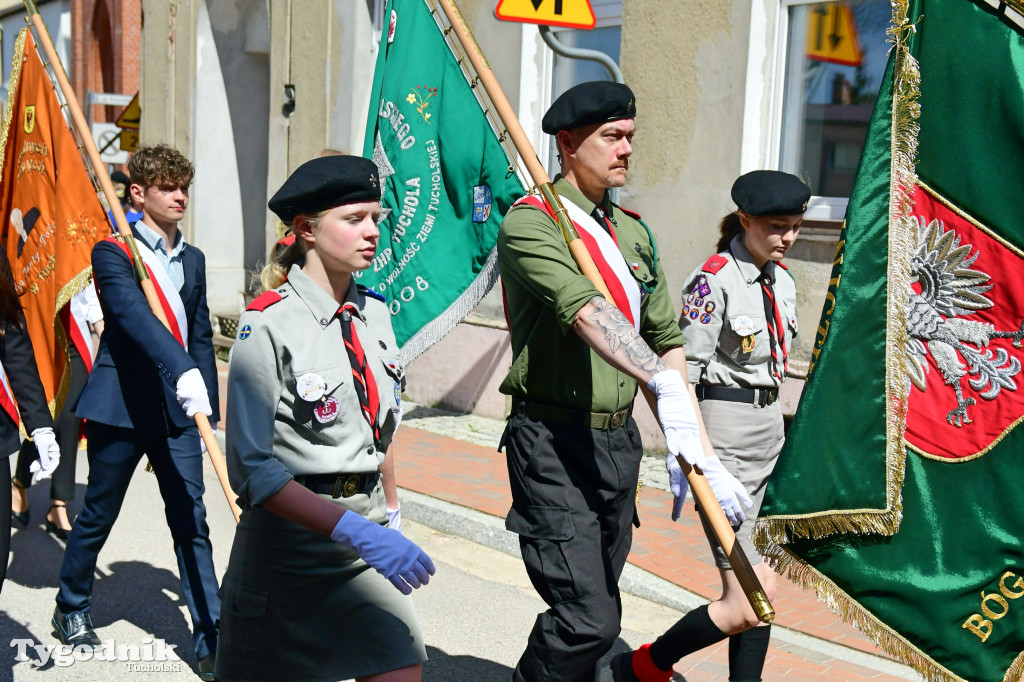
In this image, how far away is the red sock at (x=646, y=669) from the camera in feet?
12.9

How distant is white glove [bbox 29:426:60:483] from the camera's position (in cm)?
409

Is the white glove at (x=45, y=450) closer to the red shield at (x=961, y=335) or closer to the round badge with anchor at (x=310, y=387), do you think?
the round badge with anchor at (x=310, y=387)

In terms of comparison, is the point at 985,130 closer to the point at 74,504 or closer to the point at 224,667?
the point at 224,667

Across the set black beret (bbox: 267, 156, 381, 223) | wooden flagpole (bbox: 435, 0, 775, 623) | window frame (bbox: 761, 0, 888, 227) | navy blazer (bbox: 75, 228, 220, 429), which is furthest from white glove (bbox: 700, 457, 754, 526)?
window frame (bbox: 761, 0, 888, 227)

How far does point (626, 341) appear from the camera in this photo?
2969 mm

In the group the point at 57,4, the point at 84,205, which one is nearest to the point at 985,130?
the point at 84,205

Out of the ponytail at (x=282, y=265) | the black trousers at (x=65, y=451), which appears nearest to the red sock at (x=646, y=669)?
the ponytail at (x=282, y=265)

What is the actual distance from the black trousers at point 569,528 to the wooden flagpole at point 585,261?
0.33 metres

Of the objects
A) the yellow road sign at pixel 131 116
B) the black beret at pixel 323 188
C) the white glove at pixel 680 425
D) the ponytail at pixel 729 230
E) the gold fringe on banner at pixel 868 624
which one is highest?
the yellow road sign at pixel 131 116

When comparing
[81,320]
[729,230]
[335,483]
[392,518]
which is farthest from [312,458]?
[81,320]

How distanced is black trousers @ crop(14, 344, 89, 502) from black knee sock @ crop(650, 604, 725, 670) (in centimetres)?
377

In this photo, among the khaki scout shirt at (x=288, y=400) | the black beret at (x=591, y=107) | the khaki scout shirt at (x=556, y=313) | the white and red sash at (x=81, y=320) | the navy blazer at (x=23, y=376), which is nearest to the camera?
the khaki scout shirt at (x=288, y=400)

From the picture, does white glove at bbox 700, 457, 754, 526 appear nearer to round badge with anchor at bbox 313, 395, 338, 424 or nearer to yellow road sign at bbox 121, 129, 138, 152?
round badge with anchor at bbox 313, 395, 338, 424

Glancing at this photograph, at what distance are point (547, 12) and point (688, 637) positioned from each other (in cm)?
367
